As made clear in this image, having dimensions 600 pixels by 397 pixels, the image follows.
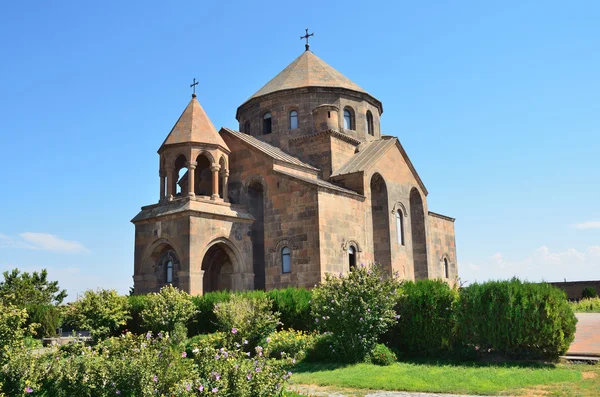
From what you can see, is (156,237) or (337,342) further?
(156,237)

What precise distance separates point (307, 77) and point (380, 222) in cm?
818

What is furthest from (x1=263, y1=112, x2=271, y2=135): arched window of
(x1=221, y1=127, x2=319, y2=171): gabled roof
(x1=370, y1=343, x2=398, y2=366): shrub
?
(x1=370, y1=343, x2=398, y2=366): shrub

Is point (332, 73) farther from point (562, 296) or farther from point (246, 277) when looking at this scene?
point (562, 296)

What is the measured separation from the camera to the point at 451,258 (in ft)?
94.1

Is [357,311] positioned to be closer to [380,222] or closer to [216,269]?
[216,269]

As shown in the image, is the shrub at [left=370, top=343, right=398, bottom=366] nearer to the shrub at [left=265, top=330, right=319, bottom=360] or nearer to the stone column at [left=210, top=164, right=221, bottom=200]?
the shrub at [left=265, top=330, right=319, bottom=360]

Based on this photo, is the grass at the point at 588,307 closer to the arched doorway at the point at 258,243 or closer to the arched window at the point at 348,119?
the arched window at the point at 348,119

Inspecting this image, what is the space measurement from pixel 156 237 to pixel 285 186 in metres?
5.18

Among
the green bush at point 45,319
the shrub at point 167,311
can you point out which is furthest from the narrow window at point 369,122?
the green bush at point 45,319

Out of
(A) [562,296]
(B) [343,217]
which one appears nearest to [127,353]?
(A) [562,296]

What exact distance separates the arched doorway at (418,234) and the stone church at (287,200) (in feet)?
0.16

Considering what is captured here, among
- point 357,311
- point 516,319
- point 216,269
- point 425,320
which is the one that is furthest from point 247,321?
point 216,269

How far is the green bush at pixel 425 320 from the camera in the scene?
12.5 metres

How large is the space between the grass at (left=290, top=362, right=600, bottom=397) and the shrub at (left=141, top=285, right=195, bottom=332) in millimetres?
5449
